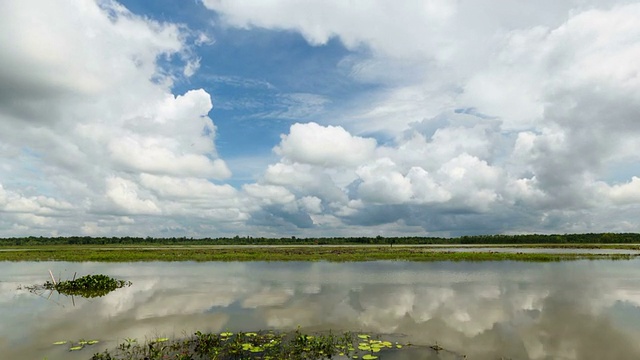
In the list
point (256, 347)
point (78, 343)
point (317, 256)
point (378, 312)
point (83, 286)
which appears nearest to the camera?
point (256, 347)

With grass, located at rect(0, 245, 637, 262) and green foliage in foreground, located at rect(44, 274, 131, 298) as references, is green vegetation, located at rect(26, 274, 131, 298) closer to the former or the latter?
green foliage in foreground, located at rect(44, 274, 131, 298)

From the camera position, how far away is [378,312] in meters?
21.4

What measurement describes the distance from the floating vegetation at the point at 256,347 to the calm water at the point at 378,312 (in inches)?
52.4

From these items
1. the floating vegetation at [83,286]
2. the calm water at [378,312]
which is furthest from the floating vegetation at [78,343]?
the floating vegetation at [83,286]

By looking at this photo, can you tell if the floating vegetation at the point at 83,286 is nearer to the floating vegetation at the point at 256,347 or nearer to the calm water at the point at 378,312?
the calm water at the point at 378,312

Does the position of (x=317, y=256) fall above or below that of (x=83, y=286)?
above

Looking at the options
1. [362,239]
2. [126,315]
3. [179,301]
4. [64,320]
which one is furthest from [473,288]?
[362,239]

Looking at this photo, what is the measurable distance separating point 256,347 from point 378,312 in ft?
28.6

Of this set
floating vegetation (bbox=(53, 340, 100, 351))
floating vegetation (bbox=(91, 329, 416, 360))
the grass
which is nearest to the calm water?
floating vegetation (bbox=(53, 340, 100, 351))

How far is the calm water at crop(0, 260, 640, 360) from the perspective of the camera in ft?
52.3

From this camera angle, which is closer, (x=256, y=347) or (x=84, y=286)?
(x=256, y=347)

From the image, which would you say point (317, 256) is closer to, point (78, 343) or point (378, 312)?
point (378, 312)

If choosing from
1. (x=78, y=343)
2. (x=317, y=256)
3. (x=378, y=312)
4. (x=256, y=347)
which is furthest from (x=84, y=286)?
(x=317, y=256)

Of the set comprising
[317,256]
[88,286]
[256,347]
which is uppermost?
[317,256]
